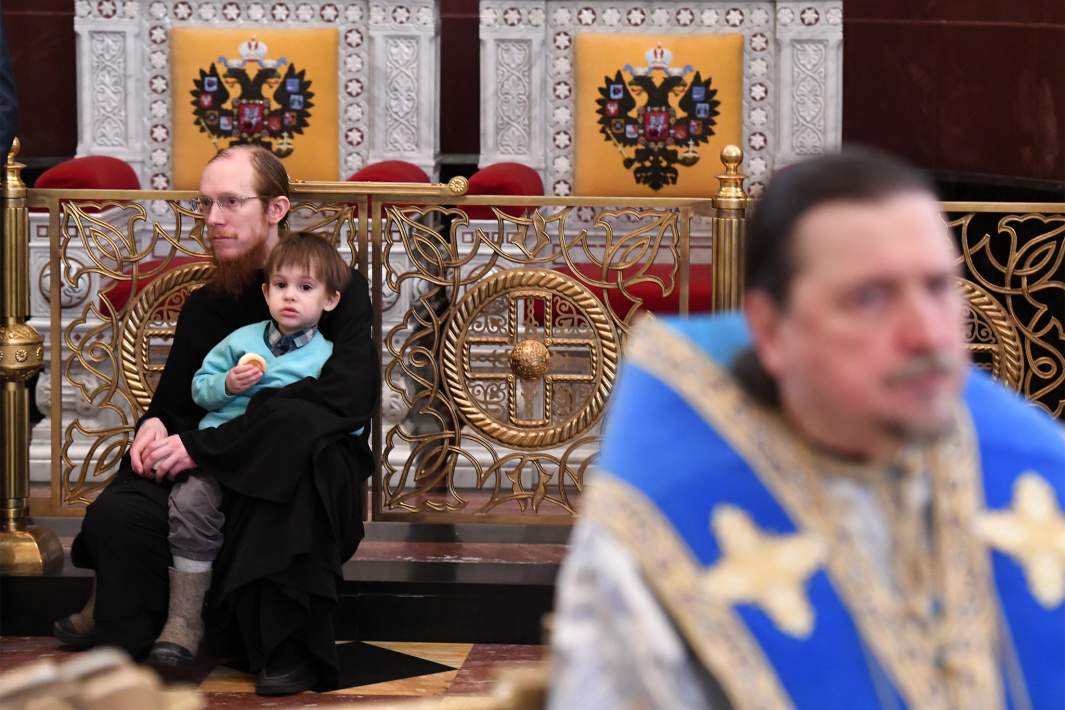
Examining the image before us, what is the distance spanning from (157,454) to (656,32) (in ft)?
12.1

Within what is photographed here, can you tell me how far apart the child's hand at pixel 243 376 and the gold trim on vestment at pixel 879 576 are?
2.75m

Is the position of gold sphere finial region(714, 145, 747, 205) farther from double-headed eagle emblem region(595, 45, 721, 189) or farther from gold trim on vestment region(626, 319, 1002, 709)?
gold trim on vestment region(626, 319, 1002, 709)

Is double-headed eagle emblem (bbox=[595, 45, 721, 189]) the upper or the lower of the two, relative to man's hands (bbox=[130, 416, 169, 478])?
upper

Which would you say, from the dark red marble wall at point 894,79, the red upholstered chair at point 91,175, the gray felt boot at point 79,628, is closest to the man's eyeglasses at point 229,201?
the gray felt boot at point 79,628

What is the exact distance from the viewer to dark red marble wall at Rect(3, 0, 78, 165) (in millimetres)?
8484

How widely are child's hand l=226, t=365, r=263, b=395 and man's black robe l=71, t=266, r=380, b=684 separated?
0.05 metres

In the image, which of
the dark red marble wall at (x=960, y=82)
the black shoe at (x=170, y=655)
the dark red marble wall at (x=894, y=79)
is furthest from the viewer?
the dark red marble wall at (x=894, y=79)

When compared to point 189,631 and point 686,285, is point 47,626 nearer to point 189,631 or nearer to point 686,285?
point 189,631

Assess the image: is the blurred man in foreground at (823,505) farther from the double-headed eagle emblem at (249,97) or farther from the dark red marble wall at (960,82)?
the dark red marble wall at (960,82)

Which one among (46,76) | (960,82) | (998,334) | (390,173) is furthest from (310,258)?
(960,82)

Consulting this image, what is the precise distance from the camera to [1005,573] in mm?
1811

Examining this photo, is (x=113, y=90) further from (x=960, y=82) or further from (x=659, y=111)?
(x=960, y=82)

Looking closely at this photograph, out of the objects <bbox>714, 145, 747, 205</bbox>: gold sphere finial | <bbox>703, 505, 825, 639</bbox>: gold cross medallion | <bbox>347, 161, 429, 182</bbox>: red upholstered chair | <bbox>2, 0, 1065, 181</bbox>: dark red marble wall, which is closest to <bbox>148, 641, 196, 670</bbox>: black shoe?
<bbox>714, 145, 747, 205</bbox>: gold sphere finial

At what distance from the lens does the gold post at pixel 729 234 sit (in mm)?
4984
